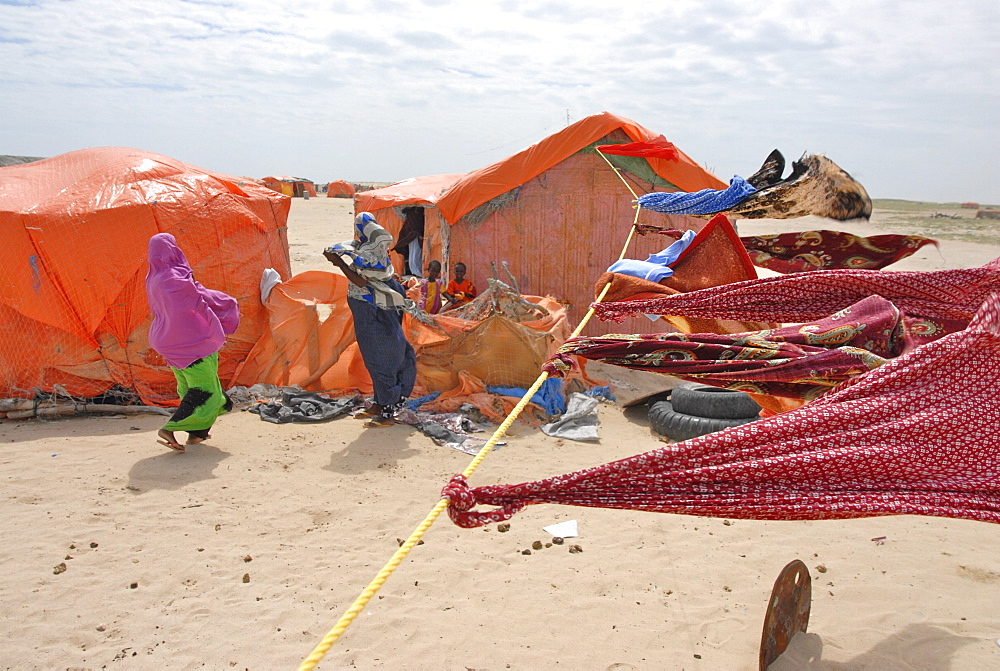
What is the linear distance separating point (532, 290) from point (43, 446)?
5812 millimetres

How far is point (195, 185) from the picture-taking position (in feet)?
Result: 24.4

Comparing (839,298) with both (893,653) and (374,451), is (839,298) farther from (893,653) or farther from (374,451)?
(374,451)

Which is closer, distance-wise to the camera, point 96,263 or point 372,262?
point 372,262

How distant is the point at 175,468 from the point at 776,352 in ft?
15.8

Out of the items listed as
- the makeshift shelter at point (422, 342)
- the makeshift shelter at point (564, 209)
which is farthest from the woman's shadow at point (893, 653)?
the makeshift shelter at point (564, 209)

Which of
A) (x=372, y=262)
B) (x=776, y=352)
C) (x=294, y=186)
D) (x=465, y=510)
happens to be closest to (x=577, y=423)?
(x=372, y=262)

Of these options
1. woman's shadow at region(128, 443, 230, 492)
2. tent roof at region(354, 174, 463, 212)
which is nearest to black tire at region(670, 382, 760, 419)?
woman's shadow at region(128, 443, 230, 492)

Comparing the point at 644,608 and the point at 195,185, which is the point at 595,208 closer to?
the point at 195,185

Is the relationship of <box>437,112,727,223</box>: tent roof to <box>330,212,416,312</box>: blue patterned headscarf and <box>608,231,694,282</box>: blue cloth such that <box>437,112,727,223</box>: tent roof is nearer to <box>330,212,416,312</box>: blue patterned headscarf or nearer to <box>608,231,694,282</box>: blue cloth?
<box>330,212,416,312</box>: blue patterned headscarf

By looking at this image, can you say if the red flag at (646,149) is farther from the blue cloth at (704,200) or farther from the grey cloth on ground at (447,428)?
the grey cloth on ground at (447,428)

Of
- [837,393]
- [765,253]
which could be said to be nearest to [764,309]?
[837,393]

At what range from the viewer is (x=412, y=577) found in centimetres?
401

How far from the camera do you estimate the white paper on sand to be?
4.51 m

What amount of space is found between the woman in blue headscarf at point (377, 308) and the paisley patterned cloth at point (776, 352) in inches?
138
